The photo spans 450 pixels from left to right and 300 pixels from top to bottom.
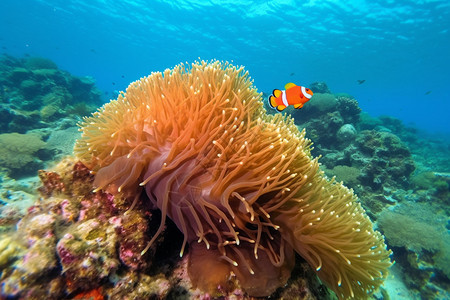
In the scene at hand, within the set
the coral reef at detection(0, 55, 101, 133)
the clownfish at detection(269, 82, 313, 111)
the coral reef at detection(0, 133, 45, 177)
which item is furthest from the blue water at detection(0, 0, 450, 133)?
the clownfish at detection(269, 82, 313, 111)

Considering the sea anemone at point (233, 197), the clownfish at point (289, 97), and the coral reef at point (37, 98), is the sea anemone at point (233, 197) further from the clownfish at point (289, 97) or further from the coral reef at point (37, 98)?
the coral reef at point (37, 98)

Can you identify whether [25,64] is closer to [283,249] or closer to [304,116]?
[304,116]

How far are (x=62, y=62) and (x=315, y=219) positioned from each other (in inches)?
6110

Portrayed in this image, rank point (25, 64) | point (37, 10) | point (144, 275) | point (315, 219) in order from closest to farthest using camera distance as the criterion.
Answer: point (144, 275) → point (315, 219) → point (25, 64) → point (37, 10)

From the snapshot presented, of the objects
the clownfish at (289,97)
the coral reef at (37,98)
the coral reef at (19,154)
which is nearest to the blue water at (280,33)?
the coral reef at (37,98)

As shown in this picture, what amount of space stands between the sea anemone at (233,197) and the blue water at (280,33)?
25601 mm

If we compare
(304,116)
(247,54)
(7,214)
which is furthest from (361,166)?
(247,54)

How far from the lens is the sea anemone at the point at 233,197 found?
2229 millimetres

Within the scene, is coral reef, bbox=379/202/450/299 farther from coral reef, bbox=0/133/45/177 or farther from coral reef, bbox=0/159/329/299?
coral reef, bbox=0/133/45/177

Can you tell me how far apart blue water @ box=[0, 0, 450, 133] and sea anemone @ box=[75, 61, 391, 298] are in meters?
25.6

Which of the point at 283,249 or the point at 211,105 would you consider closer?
the point at 283,249

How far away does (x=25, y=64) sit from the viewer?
80.8 ft

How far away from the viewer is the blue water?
34.4m

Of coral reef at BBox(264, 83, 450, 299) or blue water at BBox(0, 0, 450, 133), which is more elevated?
blue water at BBox(0, 0, 450, 133)
